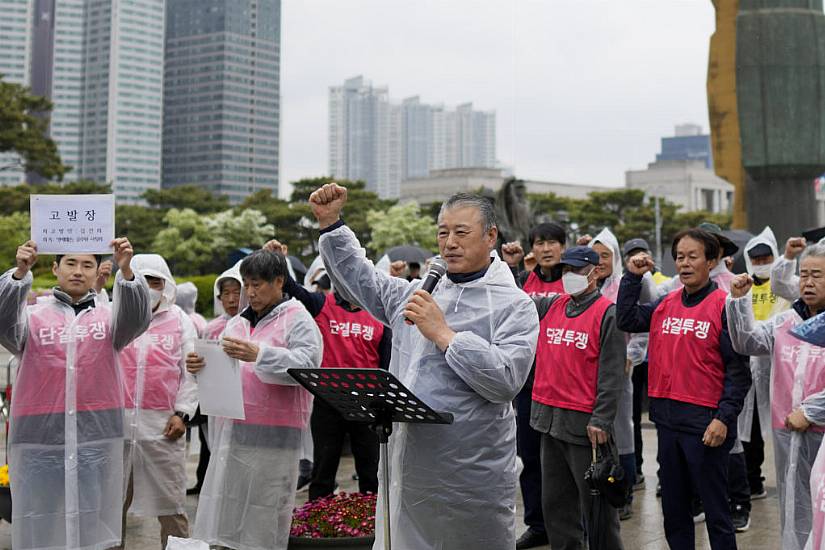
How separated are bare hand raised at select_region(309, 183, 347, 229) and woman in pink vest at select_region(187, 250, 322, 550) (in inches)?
51.7

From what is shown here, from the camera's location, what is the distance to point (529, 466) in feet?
21.4

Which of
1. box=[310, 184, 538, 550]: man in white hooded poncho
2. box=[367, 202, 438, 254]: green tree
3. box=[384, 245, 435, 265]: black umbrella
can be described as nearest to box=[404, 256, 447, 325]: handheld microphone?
box=[310, 184, 538, 550]: man in white hooded poncho

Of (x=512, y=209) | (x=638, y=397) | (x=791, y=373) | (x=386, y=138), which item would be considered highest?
(x=386, y=138)

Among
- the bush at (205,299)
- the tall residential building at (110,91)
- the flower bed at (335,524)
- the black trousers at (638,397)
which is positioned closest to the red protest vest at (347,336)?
the flower bed at (335,524)

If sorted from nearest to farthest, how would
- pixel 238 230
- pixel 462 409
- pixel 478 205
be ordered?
pixel 462 409 → pixel 478 205 → pixel 238 230

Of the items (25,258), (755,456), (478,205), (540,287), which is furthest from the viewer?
(755,456)

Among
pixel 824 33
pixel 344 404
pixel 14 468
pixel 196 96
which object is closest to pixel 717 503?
pixel 344 404

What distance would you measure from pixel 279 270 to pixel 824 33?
14323 mm

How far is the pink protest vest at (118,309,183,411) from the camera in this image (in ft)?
19.1

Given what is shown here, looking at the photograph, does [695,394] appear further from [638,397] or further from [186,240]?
[186,240]

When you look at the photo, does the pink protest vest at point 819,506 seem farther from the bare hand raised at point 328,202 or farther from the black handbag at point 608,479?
the black handbag at point 608,479

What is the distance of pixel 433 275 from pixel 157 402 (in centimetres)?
279

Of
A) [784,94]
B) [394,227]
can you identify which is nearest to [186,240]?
[394,227]

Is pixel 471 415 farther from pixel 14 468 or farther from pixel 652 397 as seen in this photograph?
pixel 14 468
